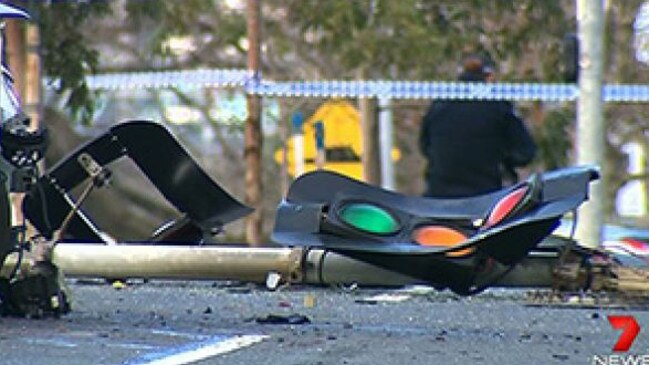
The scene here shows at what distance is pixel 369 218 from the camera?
6.76 meters

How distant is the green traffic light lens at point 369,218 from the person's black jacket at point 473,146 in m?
4.27

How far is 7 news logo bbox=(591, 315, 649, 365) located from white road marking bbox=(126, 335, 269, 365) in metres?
1.53

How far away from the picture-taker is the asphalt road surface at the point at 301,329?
627 cm

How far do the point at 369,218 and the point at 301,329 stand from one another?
0.64 m

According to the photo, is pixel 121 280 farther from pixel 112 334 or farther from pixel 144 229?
pixel 144 229

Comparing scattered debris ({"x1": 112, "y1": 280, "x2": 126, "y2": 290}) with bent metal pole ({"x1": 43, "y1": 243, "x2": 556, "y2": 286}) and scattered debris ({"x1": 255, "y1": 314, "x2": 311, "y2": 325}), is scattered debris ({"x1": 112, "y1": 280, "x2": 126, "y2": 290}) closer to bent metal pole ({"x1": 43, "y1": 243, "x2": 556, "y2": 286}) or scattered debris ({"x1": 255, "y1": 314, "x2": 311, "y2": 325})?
bent metal pole ({"x1": 43, "y1": 243, "x2": 556, "y2": 286})

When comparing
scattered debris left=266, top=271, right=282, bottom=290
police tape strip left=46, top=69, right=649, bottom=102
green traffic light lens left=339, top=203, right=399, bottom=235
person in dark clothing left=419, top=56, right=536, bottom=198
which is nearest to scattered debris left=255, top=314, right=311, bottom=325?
scattered debris left=266, top=271, right=282, bottom=290

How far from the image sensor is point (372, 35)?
19938mm

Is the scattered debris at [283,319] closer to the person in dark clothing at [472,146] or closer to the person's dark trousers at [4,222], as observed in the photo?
the person's dark trousers at [4,222]

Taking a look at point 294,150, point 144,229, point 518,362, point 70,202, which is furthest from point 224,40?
point 518,362

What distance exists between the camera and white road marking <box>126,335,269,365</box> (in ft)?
20.3

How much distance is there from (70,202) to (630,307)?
9.26 ft

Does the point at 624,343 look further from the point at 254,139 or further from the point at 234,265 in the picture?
the point at 254,139

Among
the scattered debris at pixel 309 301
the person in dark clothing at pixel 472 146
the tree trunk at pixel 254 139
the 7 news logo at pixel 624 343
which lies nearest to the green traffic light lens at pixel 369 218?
the scattered debris at pixel 309 301
